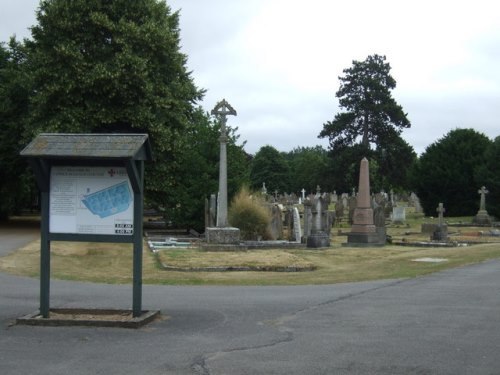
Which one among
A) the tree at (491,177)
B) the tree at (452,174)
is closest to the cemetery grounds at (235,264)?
the tree at (491,177)

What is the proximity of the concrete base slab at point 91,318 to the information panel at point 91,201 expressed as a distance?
113 cm

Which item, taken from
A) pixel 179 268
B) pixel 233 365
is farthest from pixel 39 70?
pixel 233 365

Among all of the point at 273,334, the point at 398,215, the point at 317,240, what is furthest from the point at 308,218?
the point at 273,334

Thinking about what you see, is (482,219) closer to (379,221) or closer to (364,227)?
(379,221)

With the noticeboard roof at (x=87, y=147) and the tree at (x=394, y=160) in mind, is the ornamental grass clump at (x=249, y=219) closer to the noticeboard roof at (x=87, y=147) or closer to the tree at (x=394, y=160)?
the noticeboard roof at (x=87, y=147)

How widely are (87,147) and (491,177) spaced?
40390mm

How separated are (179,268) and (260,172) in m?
96.7

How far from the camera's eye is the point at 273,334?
7266 millimetres

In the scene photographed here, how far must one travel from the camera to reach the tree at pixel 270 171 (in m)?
111

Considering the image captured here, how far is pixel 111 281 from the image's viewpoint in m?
13.2

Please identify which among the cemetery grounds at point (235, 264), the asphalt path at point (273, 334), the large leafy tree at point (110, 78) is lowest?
the asphalt path at point (273, 334)

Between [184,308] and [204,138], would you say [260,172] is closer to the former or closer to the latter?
[204,138]

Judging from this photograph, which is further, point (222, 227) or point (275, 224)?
point (275, 224)

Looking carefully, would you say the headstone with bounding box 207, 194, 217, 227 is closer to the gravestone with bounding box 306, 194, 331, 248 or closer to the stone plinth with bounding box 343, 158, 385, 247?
the gravestone with bounding box 306, 194, 331, 248
